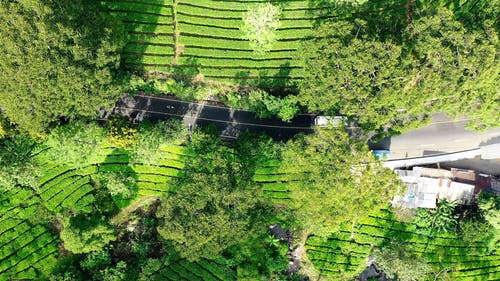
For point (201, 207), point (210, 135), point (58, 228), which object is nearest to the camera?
point (201, 207)

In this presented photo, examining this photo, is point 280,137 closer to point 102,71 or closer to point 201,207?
point 201,207

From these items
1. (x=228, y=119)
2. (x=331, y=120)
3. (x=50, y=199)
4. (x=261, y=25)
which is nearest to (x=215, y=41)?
(x=261, y=25)

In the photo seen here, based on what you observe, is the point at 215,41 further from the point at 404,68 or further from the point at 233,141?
the point at 404,68

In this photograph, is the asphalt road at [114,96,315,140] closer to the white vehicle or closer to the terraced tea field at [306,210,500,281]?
the white vehicle

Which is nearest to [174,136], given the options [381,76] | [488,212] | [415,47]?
[381,76]

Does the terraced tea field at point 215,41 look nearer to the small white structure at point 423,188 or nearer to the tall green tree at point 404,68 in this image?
the tall green tree at point 404,68

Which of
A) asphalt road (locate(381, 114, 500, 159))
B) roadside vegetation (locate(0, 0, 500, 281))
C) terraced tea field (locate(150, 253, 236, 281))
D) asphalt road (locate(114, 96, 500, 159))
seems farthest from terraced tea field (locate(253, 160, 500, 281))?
terraced tea field (locate(150, 253, 236, 281))

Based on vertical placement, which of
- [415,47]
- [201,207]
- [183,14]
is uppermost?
[183,14]

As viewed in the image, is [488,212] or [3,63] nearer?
[3,63]
